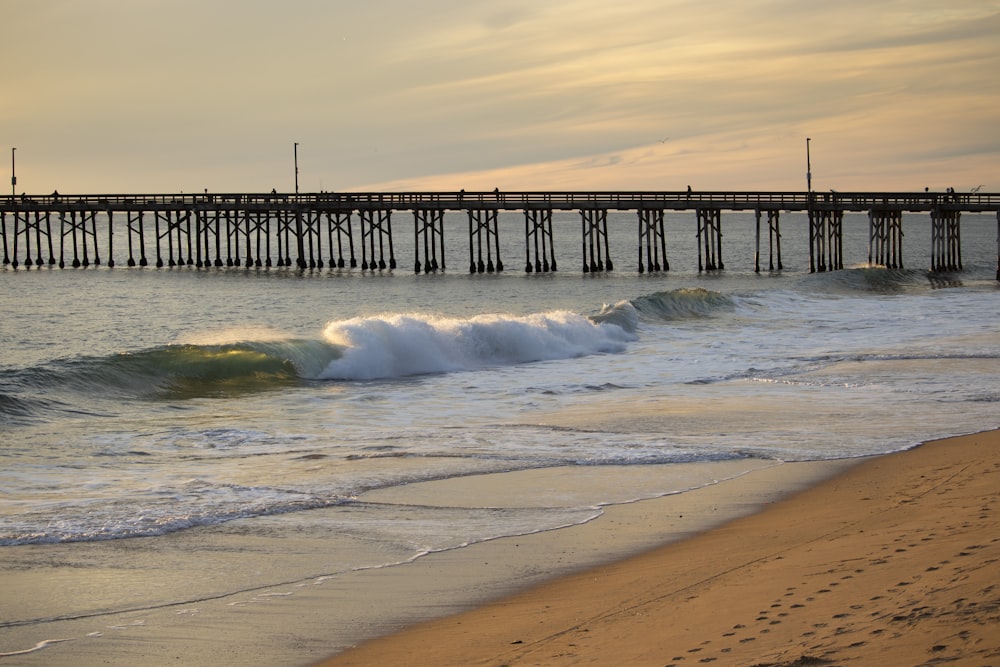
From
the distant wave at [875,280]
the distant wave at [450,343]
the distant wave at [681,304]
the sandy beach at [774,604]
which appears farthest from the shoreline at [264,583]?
the distant wave at [875,280]

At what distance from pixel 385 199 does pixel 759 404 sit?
39658 millimetres

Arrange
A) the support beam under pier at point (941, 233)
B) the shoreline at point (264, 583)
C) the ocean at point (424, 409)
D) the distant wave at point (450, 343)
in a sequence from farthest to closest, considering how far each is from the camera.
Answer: the support beam under pier at point (941, 233) < the distant wave at point (450, 343) < the ocean at point (424, 409) < the shoreline at point (264, 583)

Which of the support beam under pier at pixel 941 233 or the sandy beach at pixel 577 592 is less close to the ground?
the support beam under pier at pixel 941 233

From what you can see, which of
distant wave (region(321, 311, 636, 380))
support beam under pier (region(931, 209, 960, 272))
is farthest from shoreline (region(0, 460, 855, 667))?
support beam under pier (region(931, 209, 960, 272))

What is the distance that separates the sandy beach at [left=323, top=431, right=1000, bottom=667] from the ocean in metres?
1.59

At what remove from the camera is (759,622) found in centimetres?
599

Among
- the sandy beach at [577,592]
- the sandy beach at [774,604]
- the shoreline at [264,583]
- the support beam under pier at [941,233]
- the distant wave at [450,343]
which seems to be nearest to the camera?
the sandy beach at [774,604]

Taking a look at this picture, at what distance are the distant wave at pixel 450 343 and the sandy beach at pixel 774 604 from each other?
13.6 m

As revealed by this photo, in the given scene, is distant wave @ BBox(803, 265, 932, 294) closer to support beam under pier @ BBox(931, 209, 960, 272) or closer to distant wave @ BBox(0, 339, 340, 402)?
support beam under pier @ BBox(931, 209, 960, 272)

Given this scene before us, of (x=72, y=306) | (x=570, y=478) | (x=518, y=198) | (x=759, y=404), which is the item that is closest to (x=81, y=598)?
(x=570, y=478)

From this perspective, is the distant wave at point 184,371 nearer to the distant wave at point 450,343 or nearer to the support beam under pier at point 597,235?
the distant wave at point 450,343

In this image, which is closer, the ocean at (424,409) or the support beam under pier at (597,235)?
the ocean at (424,409)

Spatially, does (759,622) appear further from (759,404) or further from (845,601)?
(759,404)

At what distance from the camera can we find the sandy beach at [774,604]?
5.41m
